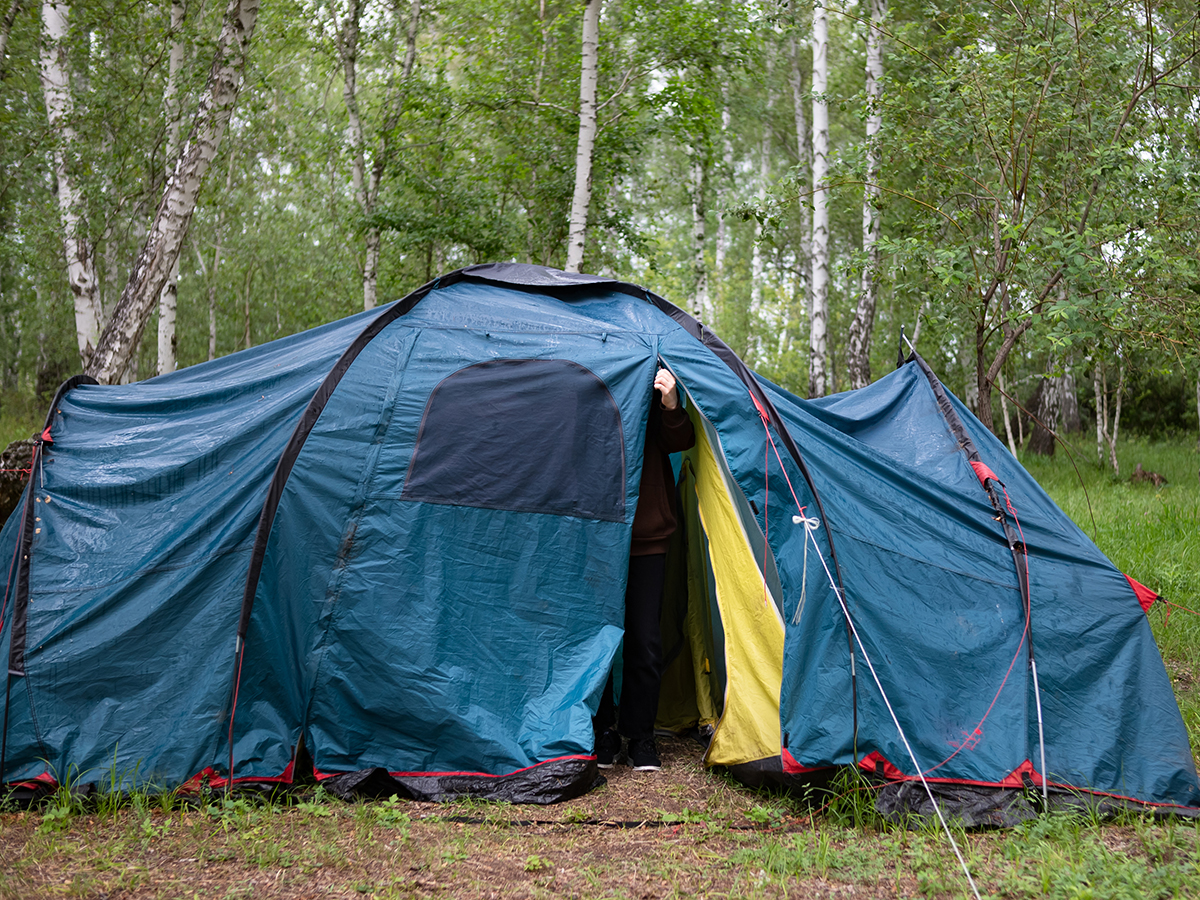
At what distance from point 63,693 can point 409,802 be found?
4.92 ft

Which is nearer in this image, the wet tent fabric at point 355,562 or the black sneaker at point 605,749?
the wet tent fabric at point 355,562

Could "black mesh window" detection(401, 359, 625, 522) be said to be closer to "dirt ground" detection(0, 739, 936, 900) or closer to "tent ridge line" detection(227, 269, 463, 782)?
"tent ridge line" detection(227, 269, 463, 782)

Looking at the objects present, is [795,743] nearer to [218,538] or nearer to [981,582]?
[981,582]

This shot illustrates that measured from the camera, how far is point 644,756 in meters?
4.10

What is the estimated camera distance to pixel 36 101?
14.6 m

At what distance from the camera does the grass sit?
9.59 ft

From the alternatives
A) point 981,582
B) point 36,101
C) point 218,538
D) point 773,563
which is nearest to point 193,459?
point 218,538

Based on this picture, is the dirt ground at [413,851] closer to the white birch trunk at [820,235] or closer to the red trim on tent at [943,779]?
the red trim on tent at [943,779]

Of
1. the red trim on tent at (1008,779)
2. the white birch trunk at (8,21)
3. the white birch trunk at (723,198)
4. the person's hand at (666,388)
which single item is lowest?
the red trim on tent at (1008,779)

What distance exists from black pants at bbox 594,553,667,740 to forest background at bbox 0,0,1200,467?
2.59 m

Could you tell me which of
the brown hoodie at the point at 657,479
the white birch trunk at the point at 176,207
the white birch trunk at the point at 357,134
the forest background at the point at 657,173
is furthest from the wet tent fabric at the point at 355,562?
the white birch trunk at the point at 357,134

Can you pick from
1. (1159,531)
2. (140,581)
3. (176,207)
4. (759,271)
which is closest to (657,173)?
(759,271)

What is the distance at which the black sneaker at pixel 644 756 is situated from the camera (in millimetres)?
4074

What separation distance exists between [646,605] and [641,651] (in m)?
0.22
